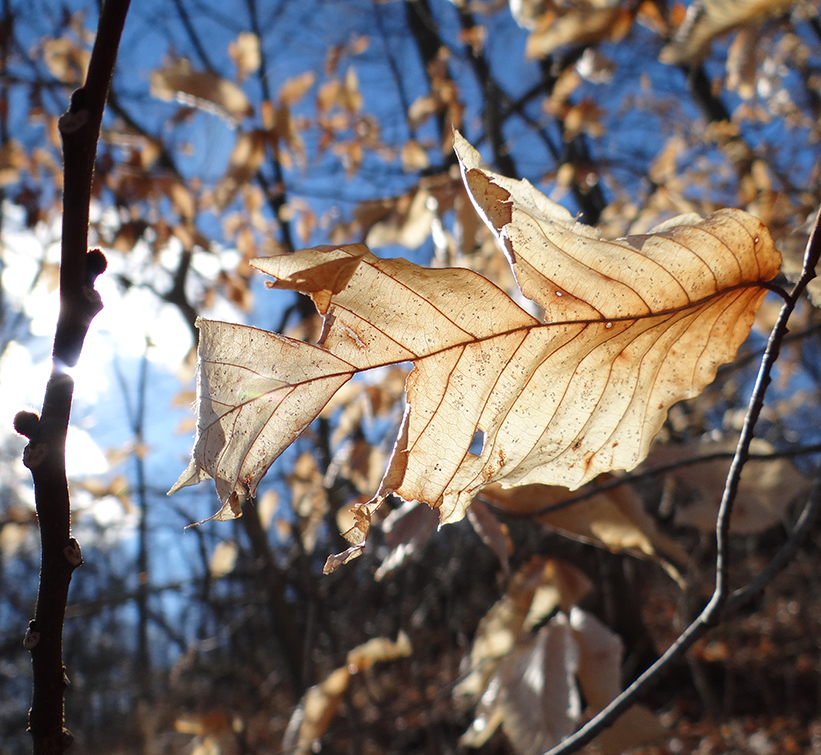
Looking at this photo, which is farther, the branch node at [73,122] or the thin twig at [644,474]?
the thin twig at [644,474]

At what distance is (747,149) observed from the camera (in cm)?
181

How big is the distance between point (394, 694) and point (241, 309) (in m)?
2.93

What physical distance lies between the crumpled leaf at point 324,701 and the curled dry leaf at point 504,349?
826 millimetres

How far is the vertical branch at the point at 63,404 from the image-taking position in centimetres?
23

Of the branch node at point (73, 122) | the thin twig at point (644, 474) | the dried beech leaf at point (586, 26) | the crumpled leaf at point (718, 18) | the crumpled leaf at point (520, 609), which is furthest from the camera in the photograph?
the dried beech leaf at point (586, 26)

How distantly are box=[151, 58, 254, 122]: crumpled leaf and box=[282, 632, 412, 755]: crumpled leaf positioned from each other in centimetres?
118

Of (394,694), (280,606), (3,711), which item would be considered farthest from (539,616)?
(3,711)

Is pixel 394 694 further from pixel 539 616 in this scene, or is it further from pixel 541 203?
pixel 541 203

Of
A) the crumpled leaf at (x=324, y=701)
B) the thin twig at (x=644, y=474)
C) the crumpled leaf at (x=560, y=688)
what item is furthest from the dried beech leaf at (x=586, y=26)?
the crumpled leaf at (x=324, y=701)

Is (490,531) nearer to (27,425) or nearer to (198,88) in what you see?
(27,425)

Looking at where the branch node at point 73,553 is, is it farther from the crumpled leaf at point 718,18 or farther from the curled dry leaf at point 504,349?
the crumpled leaf at point 718,18

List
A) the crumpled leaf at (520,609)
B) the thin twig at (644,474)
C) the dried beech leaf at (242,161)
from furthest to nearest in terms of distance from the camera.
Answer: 1. the dried beech leaf at (242,161)
2. the crumpled leaf at (520,609)
3. the thin twig at (644,474)

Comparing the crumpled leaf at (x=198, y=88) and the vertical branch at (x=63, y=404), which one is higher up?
the crumpled leaf at (x=198, y=88)

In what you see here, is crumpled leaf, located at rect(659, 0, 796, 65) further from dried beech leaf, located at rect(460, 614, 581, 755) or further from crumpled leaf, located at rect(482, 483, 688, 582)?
dried beech leaf, located at rect(460, 614, 581, 755)
